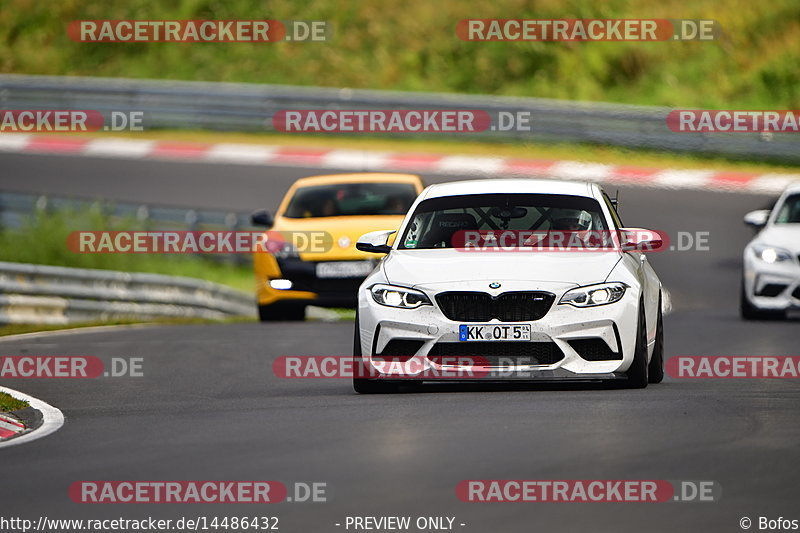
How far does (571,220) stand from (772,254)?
5648mm

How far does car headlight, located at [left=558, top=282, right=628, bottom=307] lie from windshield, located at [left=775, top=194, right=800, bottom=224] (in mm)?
7045

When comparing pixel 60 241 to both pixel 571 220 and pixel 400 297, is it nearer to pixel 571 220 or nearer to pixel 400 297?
pixel 571 220

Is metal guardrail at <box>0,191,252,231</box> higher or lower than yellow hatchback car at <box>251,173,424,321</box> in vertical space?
higher

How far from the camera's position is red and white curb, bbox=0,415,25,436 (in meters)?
10.2

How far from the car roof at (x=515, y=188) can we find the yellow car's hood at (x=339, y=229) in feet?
17.1

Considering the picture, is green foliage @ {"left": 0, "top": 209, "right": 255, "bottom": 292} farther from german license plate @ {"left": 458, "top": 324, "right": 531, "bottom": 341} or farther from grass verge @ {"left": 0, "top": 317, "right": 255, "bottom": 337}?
german license plate @ {"left": 458, "top": 324, "right": 531, "bottom": 341}

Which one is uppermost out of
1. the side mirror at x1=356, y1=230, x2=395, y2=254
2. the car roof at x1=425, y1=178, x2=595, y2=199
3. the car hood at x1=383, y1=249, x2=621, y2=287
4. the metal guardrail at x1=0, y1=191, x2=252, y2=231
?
the metal guardrail at x1=0, y1=191, x2=252, y2=231

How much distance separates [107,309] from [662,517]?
14888 millimetres

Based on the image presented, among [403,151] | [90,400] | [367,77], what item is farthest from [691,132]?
[90,400]
